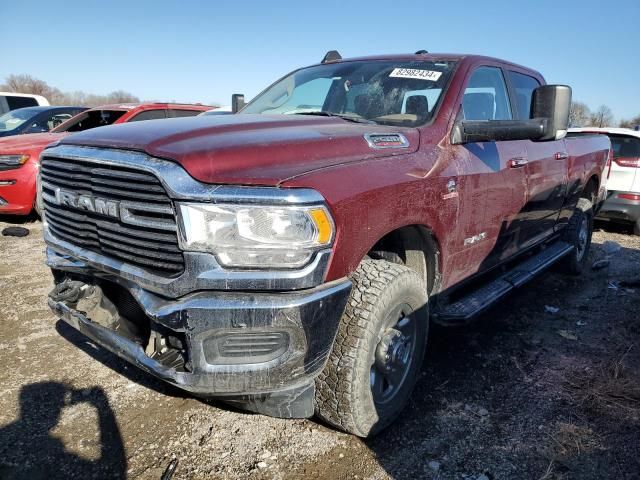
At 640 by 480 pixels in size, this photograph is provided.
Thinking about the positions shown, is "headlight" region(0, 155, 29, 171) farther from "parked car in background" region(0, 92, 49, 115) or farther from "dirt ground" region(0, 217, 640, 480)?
"parked car in background" region(0, 92, 49, 115)

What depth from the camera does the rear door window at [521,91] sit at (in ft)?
12.8

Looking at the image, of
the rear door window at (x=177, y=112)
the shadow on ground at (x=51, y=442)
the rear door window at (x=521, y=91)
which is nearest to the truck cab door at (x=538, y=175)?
the rear door window at (x=521, y=91)

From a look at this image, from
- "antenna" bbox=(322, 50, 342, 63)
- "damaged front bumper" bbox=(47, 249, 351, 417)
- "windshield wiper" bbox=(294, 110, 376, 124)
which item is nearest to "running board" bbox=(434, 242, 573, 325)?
"damaged front bumper" bbox=(47, 249, 351, 417)

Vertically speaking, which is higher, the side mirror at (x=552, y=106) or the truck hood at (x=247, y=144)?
the side mirror at (x=552, y=106)

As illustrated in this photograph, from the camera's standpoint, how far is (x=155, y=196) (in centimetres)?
191

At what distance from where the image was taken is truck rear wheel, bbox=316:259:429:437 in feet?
7.25

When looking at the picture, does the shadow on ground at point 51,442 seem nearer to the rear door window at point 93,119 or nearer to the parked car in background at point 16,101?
the rear door window at point 93,119

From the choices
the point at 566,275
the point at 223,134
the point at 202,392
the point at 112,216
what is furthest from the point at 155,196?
the point at 566,275

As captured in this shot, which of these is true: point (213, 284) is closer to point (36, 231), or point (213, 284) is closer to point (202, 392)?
point (202, 392)

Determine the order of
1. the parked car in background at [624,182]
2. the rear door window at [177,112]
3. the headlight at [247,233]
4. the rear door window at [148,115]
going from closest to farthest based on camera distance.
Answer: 1. the headlight at [247,233]
2. the parked car in background at [624,182]
3. the rear door window at [148,115]
4. the rear door window at [177,112]

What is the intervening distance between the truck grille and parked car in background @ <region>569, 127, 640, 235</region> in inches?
275

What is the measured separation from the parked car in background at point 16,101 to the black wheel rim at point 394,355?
14.5 meters

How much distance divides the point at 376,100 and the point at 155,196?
1.76 m

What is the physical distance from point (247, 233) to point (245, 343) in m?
0.44
